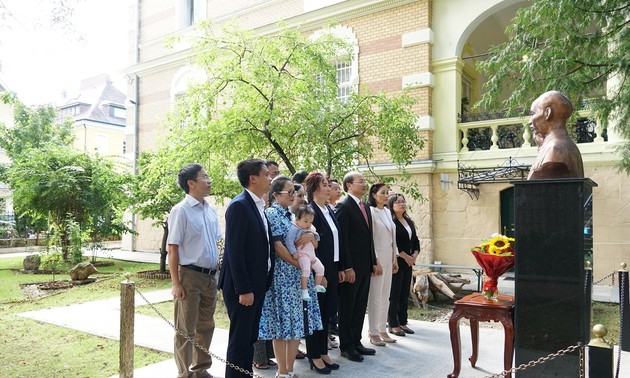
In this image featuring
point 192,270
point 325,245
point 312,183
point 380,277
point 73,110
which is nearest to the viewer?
point 192,270

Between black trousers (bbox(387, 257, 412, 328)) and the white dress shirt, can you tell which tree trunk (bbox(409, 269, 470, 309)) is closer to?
black trousers (bbox(387, 257, 412, 328))

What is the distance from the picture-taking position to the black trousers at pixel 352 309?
5.59 meters

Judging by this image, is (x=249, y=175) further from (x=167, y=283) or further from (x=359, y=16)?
(x=359, y=16)

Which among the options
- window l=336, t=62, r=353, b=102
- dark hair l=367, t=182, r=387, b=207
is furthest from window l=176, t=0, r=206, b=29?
dark hair l=367, t=182, r=387, b=207

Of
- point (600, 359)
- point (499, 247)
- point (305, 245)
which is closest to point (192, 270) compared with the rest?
point (305, 245)

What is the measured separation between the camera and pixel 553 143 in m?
4.04

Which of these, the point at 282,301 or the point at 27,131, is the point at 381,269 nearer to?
the point at 282,301

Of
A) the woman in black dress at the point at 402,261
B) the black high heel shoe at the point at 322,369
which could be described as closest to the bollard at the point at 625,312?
the woman in black dress at the point at 402,261

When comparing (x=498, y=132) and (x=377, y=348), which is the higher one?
(x=498, y=132)

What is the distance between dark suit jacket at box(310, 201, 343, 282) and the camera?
5.21 m

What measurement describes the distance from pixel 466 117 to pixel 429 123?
3.53ft

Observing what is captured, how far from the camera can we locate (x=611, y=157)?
10.7 m

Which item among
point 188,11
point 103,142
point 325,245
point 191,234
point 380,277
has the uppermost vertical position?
point 188,11

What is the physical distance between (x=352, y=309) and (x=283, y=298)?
4.31ft
